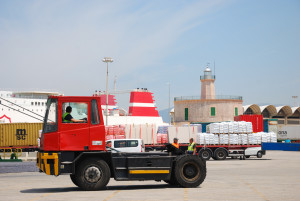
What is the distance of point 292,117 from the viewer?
99062 millimetres

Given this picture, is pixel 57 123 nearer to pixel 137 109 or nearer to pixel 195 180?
pixel 195 180

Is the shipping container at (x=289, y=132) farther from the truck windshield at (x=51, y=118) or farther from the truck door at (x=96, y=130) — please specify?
the truck windshield at (x=51, y=118)

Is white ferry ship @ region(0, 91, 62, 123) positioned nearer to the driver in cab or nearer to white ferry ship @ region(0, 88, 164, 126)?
white ferry ship @ region(0, 88, 164, 126)

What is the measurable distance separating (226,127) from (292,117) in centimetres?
6883

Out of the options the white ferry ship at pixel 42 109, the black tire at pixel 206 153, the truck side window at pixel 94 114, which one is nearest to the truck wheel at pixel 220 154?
the black tire at pixel 206 153

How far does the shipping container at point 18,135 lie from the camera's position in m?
39.9

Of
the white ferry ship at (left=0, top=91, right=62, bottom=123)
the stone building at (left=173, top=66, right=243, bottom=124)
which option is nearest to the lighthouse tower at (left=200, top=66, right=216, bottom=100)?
the stone building at (left=173, top=66, right=243, bottom=124)

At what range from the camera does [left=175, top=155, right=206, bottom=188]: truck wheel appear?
47.3 feet

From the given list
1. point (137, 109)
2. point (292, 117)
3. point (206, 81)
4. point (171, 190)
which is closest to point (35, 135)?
point (137, 109)

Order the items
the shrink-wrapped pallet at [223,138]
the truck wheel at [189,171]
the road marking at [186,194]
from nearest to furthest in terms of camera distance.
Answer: the road marking at [186,194] → the truck wheel at [189,171] → the shrink-wrapped pallet at [223,138]

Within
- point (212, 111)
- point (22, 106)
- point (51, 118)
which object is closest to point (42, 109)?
point (22, 106)

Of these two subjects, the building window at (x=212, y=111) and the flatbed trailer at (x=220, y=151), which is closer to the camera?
the flatbed trailer at (x=220, y=151)

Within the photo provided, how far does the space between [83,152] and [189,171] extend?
3470mm

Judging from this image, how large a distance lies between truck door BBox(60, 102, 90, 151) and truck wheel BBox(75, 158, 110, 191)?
51cm
